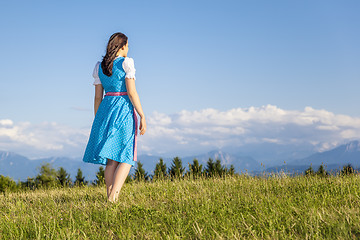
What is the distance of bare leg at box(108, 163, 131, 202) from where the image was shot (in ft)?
18.5

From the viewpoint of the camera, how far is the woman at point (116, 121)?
5.67m

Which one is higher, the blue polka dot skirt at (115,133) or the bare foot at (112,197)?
the blue polka dot skirt at (115,133)

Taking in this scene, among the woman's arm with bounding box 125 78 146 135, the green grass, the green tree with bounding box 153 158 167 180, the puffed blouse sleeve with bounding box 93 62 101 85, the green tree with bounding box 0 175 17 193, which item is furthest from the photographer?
the green tree with bounding box 0 175 17 193

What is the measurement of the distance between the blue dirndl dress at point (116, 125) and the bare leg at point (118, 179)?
0.10 m

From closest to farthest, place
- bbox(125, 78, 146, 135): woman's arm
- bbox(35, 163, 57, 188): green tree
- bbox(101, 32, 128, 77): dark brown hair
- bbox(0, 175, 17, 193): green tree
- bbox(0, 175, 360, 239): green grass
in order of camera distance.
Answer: bbox(0, 175, 360, 239): green grass < bbox(125, 78, 146, 135): woman's arm < bbox(101, 32, 128, 77): dark brown hair < bbox(0, 175, 17, 193): green tree < bbox(35, 163, 57, 188): green tree

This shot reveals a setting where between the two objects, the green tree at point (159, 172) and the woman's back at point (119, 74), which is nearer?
the woman's back at point (119, 74)

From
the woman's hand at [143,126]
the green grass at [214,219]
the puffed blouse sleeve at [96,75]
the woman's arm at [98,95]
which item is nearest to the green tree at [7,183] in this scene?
the green grass at [214,219]

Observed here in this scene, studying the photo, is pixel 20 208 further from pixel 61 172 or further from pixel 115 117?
pixel 61 172

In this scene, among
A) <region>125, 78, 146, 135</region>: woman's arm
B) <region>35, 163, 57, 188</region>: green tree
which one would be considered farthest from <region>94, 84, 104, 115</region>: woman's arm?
<region>35, 163, 57, 188</region>: green tree

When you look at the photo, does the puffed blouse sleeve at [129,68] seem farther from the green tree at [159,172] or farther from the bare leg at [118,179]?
the green tree at [159,172]

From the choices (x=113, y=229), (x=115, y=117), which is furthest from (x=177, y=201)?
(x=115, y=117)

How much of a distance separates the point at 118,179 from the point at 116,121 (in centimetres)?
95

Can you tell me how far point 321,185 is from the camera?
5996mm

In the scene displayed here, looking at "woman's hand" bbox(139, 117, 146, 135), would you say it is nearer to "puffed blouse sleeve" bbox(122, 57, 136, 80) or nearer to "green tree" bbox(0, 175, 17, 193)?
"puffed blouse sleeve" bbox(122, 57, 136, 80)
